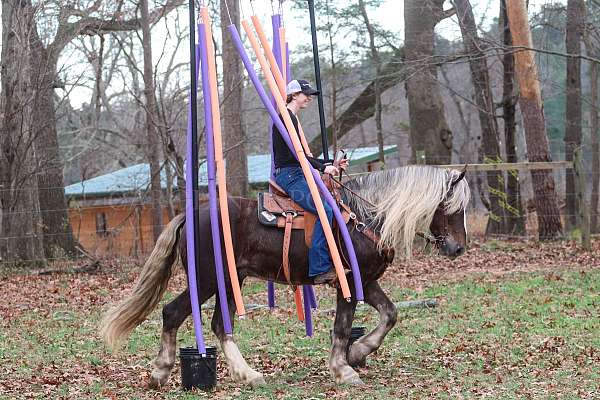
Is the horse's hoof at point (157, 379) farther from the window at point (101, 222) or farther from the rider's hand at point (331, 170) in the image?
the window at point (101, 222)

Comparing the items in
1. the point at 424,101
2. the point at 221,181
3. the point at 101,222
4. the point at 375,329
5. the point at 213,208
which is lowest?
the point at 375,329

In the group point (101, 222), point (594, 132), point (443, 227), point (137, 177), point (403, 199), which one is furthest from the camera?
point (101, 222)

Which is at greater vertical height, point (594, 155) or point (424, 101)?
point (424, 101)

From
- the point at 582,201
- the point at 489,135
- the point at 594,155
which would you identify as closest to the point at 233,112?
the point at 582,201

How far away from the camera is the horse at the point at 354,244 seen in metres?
7.82

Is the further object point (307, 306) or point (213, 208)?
point (307, 306)

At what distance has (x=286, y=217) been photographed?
788 centimetres

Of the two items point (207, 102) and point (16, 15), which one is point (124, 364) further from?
point (16, 15)

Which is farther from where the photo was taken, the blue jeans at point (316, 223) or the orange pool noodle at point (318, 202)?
the blue jeans at point (316, 223)

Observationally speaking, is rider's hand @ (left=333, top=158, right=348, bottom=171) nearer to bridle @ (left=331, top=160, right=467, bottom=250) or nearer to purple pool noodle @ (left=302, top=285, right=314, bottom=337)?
bridle @ (left=331, top=160, right=467, bottom=250)

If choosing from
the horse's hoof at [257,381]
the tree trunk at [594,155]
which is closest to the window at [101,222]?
the tree trunk at [594,155]

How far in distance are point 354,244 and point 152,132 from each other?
13.6 meters

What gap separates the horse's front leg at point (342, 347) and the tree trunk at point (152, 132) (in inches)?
422

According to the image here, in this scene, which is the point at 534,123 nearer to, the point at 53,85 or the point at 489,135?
the point at 489,135
